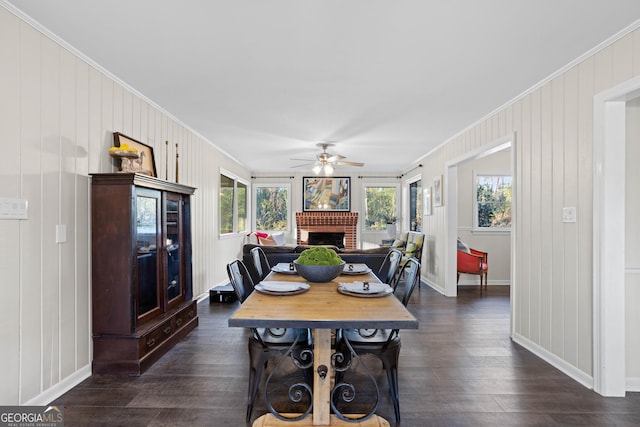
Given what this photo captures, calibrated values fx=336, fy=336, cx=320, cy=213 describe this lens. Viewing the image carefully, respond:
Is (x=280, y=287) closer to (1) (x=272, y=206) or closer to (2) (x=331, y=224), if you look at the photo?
(2) (x=331, y=224)

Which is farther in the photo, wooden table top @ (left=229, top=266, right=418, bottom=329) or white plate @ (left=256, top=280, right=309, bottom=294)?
white plate @ (left=256, top=280, right=309, bottom=294)

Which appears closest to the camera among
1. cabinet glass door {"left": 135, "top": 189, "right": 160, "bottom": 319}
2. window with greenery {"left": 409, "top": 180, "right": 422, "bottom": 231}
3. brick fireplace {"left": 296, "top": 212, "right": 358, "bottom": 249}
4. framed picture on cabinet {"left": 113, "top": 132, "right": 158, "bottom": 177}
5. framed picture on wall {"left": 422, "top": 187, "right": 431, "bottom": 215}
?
cabinet glass door {"left": 135, "top": 189, "right": 160, "bottom": 319}

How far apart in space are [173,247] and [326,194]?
519 cm

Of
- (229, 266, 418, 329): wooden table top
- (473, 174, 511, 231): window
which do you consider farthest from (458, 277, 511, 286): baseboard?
(229, 266, 418, 329): wooden table top

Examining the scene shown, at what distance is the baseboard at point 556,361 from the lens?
2420 mm

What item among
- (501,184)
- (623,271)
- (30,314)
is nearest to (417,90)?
(623,271)

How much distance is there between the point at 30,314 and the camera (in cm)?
204

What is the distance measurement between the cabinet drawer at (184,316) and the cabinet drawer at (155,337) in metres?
0.13

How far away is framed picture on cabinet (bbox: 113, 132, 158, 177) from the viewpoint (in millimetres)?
2832

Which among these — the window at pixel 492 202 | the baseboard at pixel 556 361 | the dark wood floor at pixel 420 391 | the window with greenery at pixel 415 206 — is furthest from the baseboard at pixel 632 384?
the window with greenery at pixel 415 206

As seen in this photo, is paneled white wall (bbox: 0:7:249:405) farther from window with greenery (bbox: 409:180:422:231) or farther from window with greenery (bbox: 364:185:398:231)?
window with greenery (bbox: 364:185:398:231)

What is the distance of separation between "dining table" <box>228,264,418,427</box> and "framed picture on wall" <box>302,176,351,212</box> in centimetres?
596

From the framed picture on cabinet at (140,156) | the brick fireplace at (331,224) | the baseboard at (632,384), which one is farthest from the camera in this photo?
the brick fireplace at (331,224)

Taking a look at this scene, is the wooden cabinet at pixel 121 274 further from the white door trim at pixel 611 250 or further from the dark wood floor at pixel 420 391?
the white door trim at pixel 611 250
